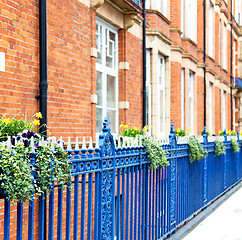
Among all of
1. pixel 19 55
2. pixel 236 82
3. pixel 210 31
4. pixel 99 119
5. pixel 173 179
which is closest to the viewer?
pixel 19 55

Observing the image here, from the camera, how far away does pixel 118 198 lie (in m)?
5.79

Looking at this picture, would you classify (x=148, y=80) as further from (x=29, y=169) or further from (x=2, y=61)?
(x=29, y=169)

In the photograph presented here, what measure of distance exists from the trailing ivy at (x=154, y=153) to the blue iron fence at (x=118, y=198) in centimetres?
10

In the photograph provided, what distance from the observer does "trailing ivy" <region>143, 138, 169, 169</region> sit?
268 inches

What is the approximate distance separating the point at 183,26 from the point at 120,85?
8107 millimetres

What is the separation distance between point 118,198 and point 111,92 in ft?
18.4

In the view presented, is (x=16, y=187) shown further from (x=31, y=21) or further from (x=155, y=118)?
(x=155, y=118)

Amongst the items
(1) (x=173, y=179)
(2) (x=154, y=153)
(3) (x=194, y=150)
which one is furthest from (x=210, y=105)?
(2) (x=154, y=153)

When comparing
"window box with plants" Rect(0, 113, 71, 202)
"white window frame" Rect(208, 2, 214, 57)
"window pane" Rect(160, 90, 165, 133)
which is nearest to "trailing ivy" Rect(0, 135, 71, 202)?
"window box with plants" Rect(0, 113, 71, 202)

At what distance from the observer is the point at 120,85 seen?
11.3 m

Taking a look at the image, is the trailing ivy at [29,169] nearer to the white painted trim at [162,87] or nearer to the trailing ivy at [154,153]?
the trailing ivy at [154,153]

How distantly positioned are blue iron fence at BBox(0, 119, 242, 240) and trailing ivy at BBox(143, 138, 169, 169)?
96 millimetres

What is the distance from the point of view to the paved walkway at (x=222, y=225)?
28.2 feet

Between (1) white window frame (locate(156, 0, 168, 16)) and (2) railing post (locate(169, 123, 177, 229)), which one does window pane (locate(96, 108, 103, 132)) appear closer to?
(2) railing post (locate(169, 123, 177, 229))
